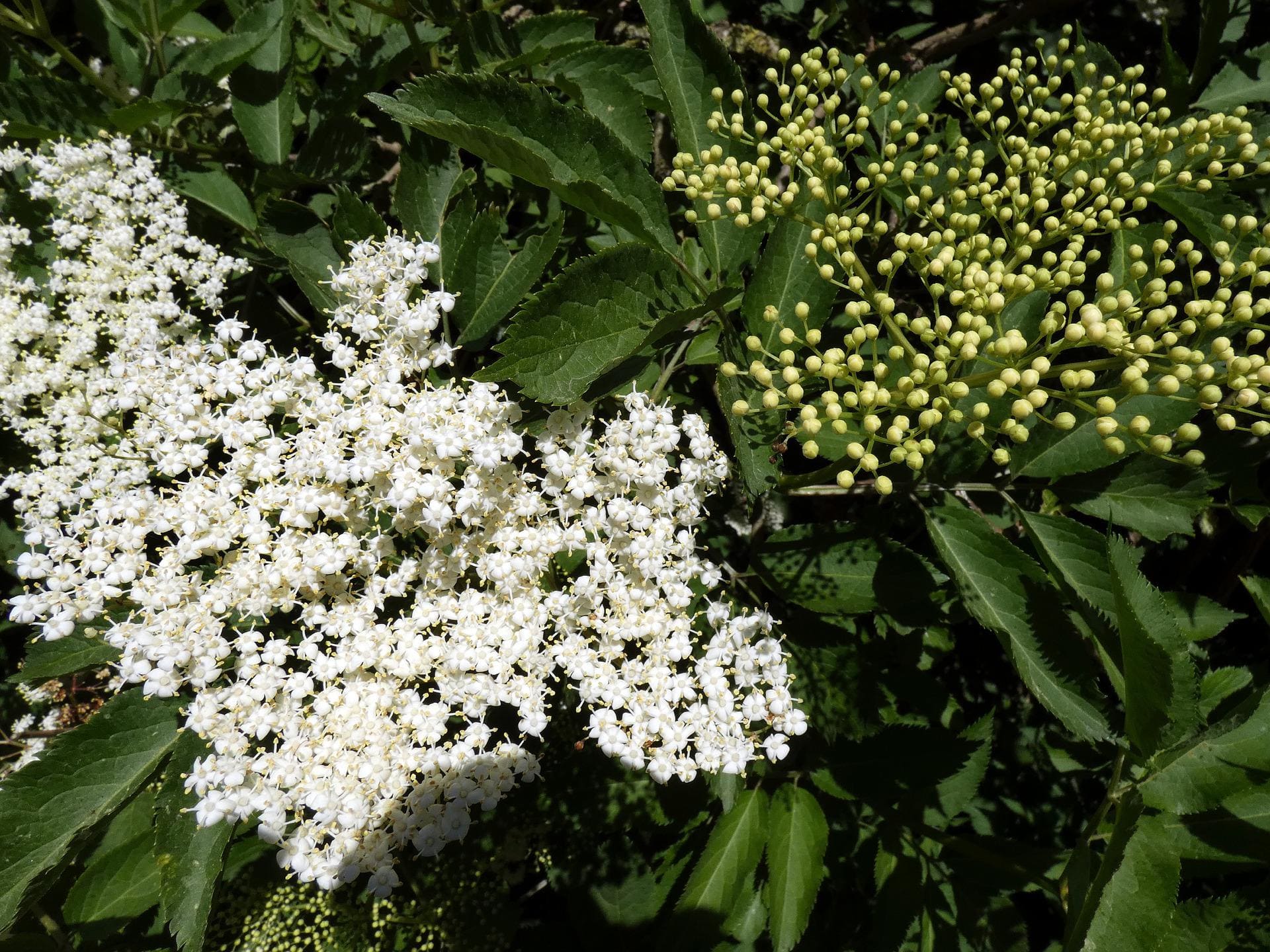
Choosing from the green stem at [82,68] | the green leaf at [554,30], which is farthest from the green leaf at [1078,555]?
the green stem at [82,68]

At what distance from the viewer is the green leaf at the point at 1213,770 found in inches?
68.7

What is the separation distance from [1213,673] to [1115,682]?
0.82 meters

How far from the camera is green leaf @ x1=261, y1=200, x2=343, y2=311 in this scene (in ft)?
7.37

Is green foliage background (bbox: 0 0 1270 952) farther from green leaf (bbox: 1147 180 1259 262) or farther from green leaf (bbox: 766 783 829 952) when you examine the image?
green leaf (bbox: 1147 180 1259 262)

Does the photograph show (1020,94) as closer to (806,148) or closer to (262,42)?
(806,148)

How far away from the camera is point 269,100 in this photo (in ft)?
8.64

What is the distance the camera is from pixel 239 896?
307 centimetres

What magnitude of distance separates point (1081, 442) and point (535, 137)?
175 cm

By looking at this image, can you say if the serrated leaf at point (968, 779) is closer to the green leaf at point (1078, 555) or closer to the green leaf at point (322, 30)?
the green leaf at point (1078, 555)

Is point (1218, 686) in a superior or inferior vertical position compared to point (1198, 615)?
inferior

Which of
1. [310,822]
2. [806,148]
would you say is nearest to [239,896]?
[310,822]

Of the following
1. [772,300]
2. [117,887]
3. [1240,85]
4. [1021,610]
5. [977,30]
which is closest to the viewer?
[1021,610]

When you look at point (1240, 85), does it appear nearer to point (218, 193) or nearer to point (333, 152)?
point (333, 152)

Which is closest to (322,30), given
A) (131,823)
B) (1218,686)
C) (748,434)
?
(748,434)
